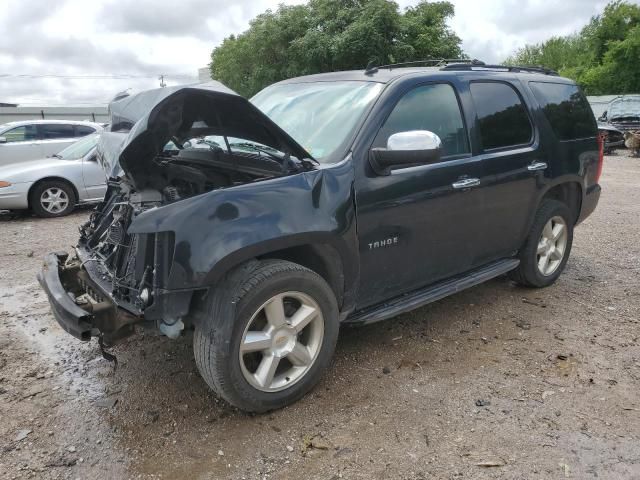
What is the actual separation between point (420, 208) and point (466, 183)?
481 mm

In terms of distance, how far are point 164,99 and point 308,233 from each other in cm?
98

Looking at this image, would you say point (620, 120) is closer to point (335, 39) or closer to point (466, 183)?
point (335, 39)

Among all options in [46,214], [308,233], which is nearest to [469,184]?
[308,233]

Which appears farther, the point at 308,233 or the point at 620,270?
the point at 620,270

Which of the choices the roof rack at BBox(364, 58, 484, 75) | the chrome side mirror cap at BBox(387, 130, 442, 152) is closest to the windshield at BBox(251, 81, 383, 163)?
the roof rack at BBox(364, 58, 484, 75)

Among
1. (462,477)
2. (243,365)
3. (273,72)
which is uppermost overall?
(273,72)

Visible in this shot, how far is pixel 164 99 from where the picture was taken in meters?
2.49

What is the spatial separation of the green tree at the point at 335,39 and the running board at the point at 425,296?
50.4 ft

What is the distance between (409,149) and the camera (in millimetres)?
2920

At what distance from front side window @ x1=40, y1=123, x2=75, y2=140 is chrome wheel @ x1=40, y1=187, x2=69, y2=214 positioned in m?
3.71

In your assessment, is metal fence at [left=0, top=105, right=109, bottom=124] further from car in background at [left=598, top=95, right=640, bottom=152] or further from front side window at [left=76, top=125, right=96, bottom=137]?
car in background at [left=598, top=95, right=640, bottom=152]

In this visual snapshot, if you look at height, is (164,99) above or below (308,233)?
above

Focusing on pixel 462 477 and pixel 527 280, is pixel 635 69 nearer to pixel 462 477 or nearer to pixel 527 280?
pixel 527 280

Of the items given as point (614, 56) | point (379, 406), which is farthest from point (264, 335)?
point (614, 56)
